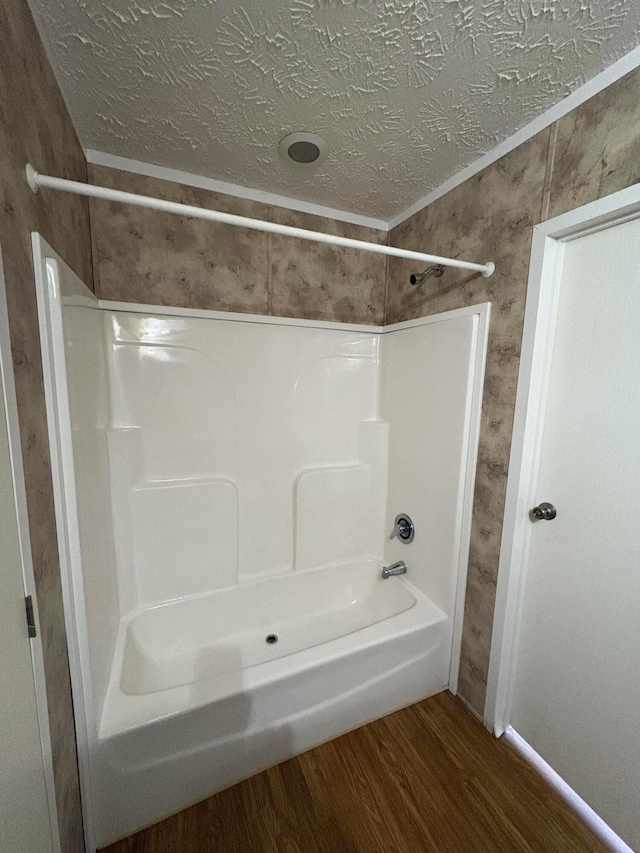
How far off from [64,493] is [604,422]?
64.1 inches

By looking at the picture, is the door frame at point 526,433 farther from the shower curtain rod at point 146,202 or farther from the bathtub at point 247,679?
the shower curtain rod at point 146,202

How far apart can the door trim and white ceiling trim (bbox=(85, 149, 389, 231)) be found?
1.16 meters

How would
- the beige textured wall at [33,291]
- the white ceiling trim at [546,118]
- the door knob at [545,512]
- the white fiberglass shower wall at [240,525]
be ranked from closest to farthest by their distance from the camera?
the beige textured wall at [33,291]
the white ceiling trim at [546,118]
the white fiberglass shower wall at [240,525]
the door knob at [545,512]

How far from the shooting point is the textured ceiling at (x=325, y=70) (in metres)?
0.84

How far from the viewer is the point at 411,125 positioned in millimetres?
1200

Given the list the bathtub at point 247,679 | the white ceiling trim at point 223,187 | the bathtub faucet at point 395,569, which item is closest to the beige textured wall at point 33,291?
the bathtub at point 247,679

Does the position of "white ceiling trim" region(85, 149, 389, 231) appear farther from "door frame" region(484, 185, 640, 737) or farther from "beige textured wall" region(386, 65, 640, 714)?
"door frame" region(484, 185, 640, 737)

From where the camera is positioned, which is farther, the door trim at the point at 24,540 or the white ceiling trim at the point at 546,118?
the white ceiling trim at the point at 546,118

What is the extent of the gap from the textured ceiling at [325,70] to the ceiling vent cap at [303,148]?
0.03 m

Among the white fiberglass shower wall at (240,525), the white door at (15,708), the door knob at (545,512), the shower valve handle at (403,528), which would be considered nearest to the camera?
the white door at (15,708)

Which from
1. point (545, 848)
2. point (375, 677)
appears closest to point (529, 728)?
point (545, 848)

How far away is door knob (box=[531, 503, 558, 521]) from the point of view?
1.22 meters

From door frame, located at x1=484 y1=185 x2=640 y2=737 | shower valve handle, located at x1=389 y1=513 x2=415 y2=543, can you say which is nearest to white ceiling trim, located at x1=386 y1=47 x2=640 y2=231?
door frame, located at x1=484 y1=185 x2=640 y2=737

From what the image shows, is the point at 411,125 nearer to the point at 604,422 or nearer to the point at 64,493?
the point at 604,422
